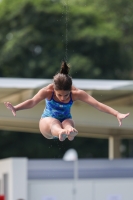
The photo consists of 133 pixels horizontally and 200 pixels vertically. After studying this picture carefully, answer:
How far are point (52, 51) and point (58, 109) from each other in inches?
1001

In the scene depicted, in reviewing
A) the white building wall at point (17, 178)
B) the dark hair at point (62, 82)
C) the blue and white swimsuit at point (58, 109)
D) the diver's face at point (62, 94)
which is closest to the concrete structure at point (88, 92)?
the white building wall at point (17, 178)

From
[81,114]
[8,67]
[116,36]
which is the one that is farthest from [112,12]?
[81,114]

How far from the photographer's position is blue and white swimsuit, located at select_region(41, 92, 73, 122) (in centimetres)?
997

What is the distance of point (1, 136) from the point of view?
114 ft

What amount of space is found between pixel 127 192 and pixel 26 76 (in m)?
19.9

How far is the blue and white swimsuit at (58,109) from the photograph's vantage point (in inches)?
392

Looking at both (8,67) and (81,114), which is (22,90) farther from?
(8,67)

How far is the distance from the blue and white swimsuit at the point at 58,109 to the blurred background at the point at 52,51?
23089 mm

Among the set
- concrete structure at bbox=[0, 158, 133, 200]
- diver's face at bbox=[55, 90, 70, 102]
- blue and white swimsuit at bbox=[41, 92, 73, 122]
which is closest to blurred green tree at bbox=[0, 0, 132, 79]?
concrete structure at bbox=[0, 158, 133, 200]

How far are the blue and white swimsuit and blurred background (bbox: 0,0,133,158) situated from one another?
23.1 meters

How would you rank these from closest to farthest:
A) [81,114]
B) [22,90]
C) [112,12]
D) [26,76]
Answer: [22,90], [81,114], [26,76], [112,12]

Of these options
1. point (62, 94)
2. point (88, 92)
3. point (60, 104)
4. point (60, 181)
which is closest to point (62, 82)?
point (62, 94)

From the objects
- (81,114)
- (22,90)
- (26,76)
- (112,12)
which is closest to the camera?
(22,90)

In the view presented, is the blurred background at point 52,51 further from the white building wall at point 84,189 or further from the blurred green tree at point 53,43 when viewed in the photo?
the white building wall at point 84,189
